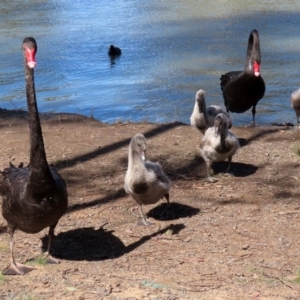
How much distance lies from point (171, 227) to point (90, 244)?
723mm

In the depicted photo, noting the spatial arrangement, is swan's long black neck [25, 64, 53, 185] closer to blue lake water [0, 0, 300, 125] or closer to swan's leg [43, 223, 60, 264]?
swan's leg [43, 223, 60, 264]

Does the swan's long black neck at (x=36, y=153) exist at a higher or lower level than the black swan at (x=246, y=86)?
higher

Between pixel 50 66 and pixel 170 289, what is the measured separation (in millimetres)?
10951

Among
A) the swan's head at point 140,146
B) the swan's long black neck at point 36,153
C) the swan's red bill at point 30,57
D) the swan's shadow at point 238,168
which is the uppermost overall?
the swan's red bill at point 30,57

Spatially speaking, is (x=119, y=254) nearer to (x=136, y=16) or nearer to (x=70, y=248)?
(x=70, y=248)

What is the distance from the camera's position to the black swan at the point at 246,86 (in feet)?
31.0

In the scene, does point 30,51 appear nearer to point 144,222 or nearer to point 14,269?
point 14,269

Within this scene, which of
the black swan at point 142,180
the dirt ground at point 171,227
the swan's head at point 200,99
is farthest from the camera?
the swan's head at point 200,99

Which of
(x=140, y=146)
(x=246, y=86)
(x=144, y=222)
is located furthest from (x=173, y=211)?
(x=246, y=86)

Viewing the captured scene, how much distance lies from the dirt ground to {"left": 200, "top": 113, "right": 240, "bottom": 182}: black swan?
23 centimetres

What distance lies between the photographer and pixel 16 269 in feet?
16.0

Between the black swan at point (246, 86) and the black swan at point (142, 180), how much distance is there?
3790 millimetres

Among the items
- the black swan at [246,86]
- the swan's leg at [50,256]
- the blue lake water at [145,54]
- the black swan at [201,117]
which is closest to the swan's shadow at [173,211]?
the swan's leg at [50,256]

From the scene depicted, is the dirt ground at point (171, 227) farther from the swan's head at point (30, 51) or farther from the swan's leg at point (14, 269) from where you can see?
the swan's head at point (30, 51)
